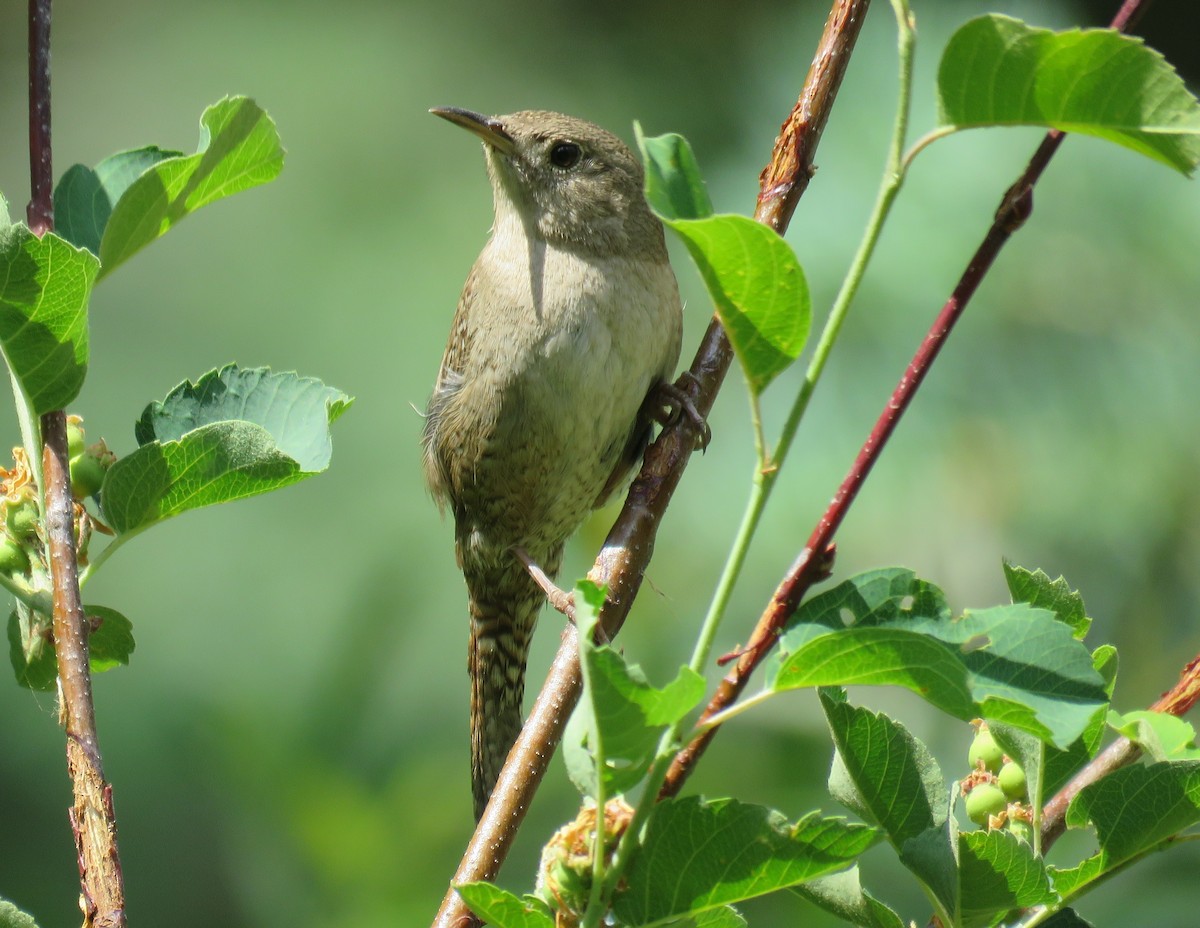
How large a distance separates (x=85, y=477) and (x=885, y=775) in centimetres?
74

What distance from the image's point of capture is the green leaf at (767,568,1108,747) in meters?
0.78

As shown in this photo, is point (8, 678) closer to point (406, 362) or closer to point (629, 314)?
point (406, 362)

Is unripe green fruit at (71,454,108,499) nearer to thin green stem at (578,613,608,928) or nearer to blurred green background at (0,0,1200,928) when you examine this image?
thin green stem at (578,613,608,928)

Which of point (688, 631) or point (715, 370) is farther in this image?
point (688, 631)

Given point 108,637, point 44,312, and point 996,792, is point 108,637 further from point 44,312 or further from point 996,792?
point 996,792

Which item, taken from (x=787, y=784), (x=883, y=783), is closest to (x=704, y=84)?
(x=787, y=784)

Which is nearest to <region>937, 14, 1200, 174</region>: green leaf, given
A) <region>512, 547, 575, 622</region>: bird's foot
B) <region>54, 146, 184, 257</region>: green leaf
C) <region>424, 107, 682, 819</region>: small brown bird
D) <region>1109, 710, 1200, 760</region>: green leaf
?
<region>1109, 710, 1200, 760</region>: green leaf

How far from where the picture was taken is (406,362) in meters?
5.72

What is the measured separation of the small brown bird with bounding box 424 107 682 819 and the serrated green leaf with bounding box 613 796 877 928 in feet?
5.43

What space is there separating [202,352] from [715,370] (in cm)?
446

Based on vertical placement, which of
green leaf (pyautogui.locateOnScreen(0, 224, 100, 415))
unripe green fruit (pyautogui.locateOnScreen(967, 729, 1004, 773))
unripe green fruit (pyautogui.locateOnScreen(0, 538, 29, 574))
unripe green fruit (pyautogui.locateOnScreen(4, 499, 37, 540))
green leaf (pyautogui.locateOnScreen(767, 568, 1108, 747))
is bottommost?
unripe green fruit (pyautogui.locateOnScreen(967, 729, 1004, 773))

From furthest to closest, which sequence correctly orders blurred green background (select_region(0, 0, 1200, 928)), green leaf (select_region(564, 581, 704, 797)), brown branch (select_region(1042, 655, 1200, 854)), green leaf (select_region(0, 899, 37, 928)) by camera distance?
blurred green background (select_region(0, 0, 1200, 928)) < brown branch (select_region(1042, 655, 1200, 854)) < green leaf (select_region(0, 899, 37, 928)) < green leaf (select_region(564, 581, 704, 797))

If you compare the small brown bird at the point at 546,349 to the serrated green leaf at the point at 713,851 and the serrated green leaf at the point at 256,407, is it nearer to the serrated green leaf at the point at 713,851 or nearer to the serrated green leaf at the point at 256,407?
the serrated green leaf at the point at 256,407

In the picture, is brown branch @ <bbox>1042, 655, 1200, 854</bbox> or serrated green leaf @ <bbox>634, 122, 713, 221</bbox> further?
brown branch @ <bbox>1042, 655, 1200, 854</bbox>
